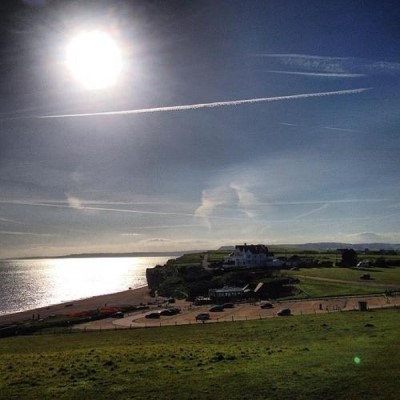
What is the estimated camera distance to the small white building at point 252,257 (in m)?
141

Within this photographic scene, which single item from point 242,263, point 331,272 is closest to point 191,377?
point 331,272

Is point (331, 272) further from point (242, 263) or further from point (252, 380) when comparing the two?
point (252, 380)

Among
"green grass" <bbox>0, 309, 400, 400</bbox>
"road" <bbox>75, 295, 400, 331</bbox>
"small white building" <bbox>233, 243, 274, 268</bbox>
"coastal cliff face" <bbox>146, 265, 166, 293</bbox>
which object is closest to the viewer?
"green grass" <bbox>0, 309, 400, 400</bbox>

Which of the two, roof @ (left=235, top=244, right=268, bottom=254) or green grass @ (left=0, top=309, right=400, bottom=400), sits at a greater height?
roof @ (left=235, top=244, right=268, bottom=254)

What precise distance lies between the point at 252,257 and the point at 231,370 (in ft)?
389

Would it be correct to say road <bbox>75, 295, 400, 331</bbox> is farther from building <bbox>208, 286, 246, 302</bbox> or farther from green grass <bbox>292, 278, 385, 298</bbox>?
building <bbox>208, 286, 246, 302</bbox>

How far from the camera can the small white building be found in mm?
141087

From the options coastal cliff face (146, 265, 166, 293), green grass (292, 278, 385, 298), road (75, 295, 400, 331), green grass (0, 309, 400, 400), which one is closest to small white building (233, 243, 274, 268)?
coastal cliff face (146, 265, 166, 293)

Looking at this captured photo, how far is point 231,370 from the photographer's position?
24.6m

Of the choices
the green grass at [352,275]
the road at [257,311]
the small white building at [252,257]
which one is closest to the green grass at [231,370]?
the road at [257,311]

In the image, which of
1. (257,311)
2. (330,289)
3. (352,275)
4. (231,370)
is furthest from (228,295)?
(231,370)

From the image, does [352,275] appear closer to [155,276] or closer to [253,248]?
[253,248]

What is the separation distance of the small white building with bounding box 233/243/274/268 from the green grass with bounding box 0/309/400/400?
103m

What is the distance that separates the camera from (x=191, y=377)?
930 inches
